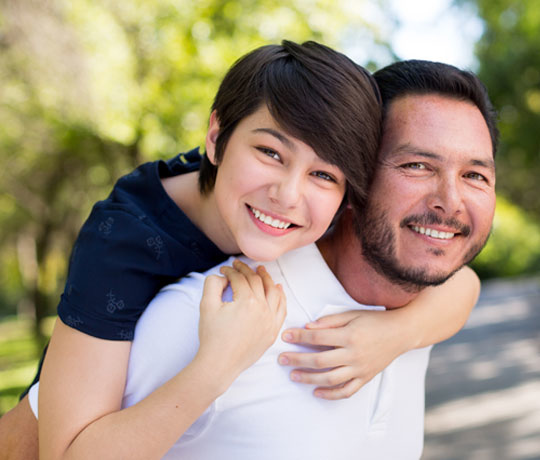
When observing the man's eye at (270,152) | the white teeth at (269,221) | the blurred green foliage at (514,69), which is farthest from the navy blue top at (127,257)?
the blurred green foliage at (514,69)

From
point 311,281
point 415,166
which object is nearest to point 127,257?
point 311,281

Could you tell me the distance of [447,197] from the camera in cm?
178

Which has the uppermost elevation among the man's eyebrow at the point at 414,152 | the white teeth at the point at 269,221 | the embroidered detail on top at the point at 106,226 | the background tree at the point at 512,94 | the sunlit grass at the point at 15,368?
the background tree at the point at 512,94

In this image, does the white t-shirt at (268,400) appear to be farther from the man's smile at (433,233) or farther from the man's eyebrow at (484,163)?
the man's eyebrow at (484,163)

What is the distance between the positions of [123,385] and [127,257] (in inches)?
14.3

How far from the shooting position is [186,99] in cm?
588

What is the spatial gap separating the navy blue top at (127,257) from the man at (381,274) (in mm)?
72

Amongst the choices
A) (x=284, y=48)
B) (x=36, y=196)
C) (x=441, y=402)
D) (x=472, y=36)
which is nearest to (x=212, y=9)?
(x=284, y=48)

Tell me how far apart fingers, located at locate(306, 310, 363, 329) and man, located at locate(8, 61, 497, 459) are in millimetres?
32

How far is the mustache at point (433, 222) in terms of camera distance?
5.82 ft

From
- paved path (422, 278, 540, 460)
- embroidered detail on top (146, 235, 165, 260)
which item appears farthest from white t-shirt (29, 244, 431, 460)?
paved path (422, 278, 540, 460)

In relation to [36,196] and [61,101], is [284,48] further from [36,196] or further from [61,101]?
[36,196]

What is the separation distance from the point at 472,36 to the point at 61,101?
14.1 metres

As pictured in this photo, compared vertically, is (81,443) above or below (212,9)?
below
